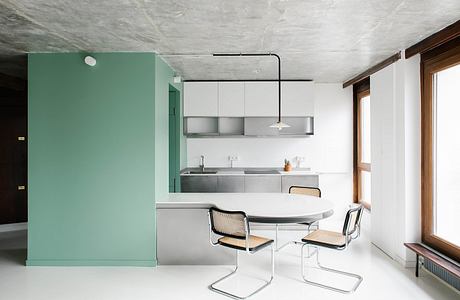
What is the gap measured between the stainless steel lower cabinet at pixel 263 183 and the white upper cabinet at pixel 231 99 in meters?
1.17

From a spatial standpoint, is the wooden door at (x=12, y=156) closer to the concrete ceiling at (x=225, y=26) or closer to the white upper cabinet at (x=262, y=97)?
the concrete ceiling at (x=225, y=26)

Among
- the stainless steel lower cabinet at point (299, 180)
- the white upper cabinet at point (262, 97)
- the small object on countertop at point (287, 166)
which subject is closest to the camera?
the stainless steel lower cabinet at point (299, 180)

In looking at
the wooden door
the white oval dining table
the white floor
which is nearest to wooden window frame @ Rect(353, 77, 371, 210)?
the white floor

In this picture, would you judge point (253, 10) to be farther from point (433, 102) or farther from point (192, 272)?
point (192, 272)

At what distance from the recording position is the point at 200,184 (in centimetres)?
561

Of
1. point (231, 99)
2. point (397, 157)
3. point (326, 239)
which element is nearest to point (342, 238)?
point (326, 239)

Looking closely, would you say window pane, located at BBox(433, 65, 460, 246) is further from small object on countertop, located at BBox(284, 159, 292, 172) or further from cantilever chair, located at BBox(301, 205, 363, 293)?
small object on countertop, located at BBox(284, 159, 292, 172)

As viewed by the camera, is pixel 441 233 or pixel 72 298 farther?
pixel 441 233

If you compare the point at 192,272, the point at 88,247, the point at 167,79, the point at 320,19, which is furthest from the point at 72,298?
the point at 320,19

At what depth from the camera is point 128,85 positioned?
3.92m

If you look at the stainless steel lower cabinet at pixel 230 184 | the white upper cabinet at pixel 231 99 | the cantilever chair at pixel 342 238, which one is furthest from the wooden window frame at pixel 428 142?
the white upper cabinet at pixel 231 99

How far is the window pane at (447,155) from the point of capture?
3324mm

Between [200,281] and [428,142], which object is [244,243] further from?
[428,142]

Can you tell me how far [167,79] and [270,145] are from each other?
103 inches
